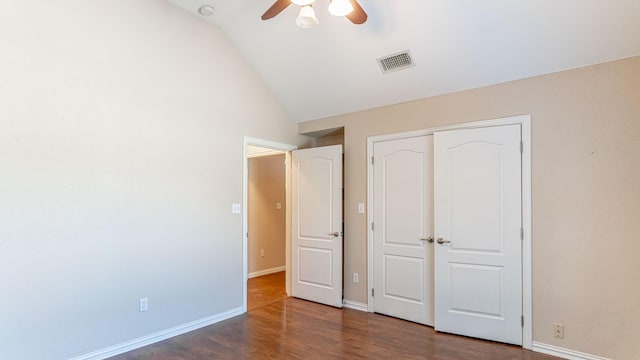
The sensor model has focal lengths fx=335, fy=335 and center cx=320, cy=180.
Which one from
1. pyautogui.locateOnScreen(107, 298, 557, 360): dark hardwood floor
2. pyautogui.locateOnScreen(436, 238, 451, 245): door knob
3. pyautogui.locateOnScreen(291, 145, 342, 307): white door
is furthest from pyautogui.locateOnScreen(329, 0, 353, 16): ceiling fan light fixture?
pyautogui.locateOnScreen(107, 298, 557, 360): dark hardwood floor

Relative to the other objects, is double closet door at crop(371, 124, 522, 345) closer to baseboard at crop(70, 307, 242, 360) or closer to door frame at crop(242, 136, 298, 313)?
door frame at crop(242, 136, 298, 313)

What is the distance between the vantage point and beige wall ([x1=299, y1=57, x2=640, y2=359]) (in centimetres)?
269

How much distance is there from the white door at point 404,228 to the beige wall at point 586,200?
953 mm

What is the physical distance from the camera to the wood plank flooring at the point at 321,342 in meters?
2.95

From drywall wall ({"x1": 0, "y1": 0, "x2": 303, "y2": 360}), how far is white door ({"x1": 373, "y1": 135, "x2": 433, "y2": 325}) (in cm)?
169

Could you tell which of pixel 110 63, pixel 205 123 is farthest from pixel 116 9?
pixel 205 123

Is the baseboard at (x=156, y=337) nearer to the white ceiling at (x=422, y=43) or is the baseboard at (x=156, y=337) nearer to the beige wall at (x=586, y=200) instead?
the white ceiling at (x=422, y=43)

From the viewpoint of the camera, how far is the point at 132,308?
120 inches

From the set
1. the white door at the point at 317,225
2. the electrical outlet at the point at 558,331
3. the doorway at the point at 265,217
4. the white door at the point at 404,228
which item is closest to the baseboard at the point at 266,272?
the doorway at the point at 265,217

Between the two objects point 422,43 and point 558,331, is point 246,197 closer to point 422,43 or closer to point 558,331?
point 422,43

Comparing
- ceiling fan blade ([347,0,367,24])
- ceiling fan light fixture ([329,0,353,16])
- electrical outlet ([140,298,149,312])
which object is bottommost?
electrical outlet ([140,298,149,312])

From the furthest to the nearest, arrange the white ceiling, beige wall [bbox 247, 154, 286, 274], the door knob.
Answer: beige wall [bbox 247, 154, 286, 274], the door knob, the white ceiling

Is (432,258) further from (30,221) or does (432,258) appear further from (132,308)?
(30,221)

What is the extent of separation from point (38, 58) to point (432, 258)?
397 cm
